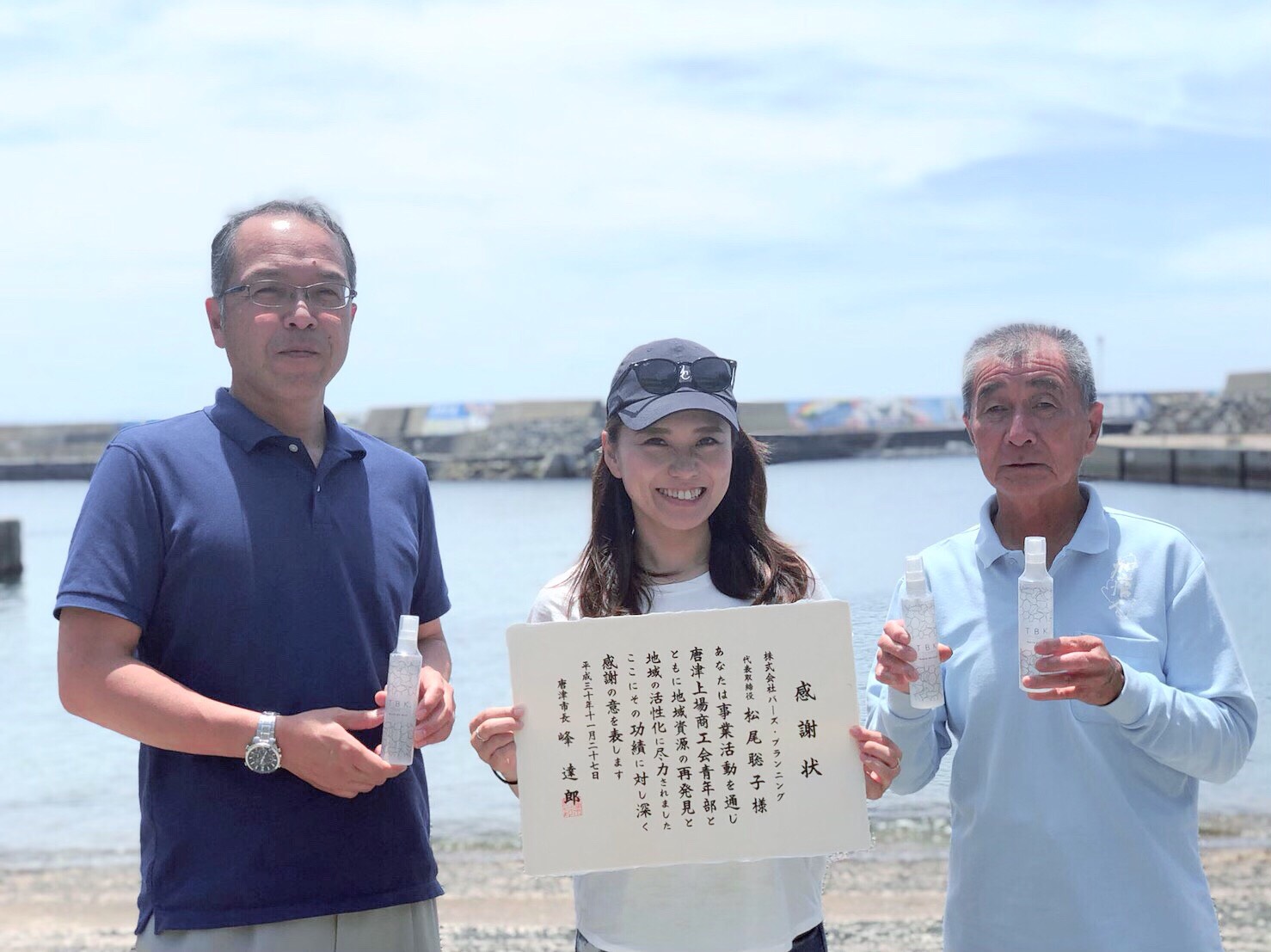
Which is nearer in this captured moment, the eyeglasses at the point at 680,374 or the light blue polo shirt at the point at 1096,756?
the light blue polo shirt at the point at 1096,756

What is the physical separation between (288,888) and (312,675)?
46 cm

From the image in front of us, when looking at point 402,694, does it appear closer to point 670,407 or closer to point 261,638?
point 261,638

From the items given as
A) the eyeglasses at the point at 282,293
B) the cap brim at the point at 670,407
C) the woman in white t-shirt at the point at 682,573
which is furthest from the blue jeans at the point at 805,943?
the eyeglasses at the point at 282,293

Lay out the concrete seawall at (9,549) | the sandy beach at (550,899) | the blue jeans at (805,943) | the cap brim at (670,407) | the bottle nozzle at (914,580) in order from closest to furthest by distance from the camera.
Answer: the bottle nozzle at (914,580), the blue jeans at (805,943), the cap brim at (670,407), the sandy beach at (550,899), the concrete seawall at (9,549)

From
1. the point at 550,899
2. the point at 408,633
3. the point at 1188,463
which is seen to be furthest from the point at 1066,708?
the point at 1188,463

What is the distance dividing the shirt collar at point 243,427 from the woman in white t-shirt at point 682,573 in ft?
2.09

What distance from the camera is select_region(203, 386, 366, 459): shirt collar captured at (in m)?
2.80

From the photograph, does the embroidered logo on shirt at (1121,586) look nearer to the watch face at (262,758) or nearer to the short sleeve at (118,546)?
the watch face at (262,758)

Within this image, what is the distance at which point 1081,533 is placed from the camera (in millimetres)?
2691

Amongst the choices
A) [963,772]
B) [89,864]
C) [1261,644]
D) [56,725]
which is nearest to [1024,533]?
[963,772]

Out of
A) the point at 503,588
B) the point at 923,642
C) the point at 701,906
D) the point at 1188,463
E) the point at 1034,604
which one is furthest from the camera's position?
the point at 1188,463

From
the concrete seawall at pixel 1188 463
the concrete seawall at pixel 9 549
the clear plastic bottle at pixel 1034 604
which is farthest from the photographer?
the concrete seawall at pixel 1188 463

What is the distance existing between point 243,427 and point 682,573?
1082mm

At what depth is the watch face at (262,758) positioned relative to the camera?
2.53 m
